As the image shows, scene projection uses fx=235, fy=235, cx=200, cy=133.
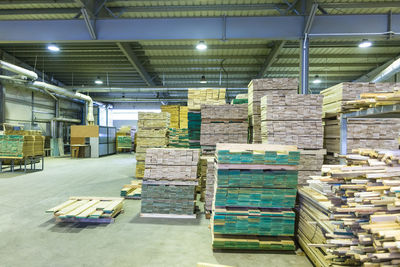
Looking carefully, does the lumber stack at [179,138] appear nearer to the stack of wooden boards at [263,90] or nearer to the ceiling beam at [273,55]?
the stack of wooden boards at [263,90]

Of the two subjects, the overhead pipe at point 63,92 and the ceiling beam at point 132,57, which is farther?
the overhead pipe at point 63,92

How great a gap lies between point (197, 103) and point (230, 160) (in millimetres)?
3790

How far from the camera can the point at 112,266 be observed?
371cm

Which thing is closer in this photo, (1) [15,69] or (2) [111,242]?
(2) [111,242]

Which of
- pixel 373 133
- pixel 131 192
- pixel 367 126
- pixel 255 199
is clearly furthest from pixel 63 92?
pixel 373 133

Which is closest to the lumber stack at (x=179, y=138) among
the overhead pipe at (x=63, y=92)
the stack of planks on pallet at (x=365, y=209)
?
the stack of planks on pallet at (x=365, y=209)

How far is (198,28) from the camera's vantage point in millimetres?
8273

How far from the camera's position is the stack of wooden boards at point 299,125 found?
561 centimetres

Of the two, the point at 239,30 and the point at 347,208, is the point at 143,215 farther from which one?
the point at 239,30

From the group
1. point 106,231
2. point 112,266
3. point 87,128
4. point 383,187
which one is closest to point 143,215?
point 106,231

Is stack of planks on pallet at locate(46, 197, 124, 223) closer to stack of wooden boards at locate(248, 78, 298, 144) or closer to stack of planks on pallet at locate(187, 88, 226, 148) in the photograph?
stack of planks on pallet at locate(187, 88, 226, 148)

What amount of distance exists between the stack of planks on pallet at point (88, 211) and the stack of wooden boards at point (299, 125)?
4.19 metres

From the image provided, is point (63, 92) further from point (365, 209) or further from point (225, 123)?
point (365, 209)

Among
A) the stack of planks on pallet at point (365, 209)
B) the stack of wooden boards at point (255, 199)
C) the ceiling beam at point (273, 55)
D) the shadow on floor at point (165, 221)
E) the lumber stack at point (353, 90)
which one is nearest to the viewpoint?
the stack of planks on pallet at point (365, 209)
